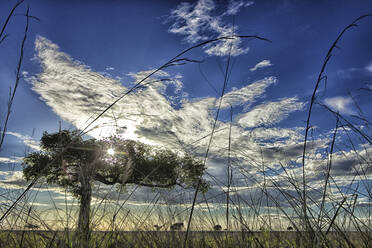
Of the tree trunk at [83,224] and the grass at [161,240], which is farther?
the grass at [161,240]

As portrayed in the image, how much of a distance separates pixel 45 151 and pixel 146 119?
20.0m

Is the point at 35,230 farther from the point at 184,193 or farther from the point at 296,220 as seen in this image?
the point at 296,220

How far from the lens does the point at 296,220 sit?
2832 millimetres

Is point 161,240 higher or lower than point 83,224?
lower

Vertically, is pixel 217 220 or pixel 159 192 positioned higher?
pixel 159 192

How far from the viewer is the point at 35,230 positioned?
9.80 feet

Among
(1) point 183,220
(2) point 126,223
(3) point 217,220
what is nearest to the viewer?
(2) point 126,223

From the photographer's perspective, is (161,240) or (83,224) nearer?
(161,240)

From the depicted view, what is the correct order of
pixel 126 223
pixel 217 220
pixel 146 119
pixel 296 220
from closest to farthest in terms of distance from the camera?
pixel 146 119, pixel 296 220, pixel 126 223, pixel 217 220

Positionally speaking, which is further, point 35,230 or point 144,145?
point 144,145

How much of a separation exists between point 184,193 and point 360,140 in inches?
97.9

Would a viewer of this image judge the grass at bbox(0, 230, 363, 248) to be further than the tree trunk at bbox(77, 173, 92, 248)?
Yes

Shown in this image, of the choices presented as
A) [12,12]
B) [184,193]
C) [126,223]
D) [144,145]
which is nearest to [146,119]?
[12,12]


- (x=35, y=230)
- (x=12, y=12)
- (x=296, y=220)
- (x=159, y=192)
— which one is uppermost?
(x=12, y=12)
